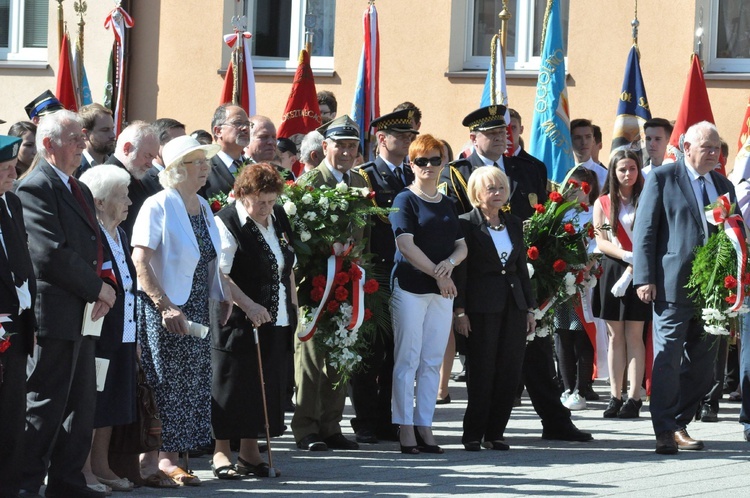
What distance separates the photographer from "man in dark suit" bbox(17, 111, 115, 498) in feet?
24.9

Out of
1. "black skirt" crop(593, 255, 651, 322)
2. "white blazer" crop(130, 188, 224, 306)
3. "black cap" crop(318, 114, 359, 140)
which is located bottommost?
"black skirt" crop(593, 255, 651, 322)

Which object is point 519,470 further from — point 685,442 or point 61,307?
point 61,307

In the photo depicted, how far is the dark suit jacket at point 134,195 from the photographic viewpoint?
30.1 feet

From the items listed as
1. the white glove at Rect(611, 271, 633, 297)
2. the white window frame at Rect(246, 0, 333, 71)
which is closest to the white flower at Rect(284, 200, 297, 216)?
the white glove at Rect(611, 271, 633, 297)

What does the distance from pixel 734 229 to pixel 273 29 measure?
428 inches

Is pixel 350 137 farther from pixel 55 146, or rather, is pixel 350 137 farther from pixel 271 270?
pixel 55 146

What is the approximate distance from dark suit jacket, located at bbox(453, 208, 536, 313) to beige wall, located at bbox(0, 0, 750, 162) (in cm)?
725

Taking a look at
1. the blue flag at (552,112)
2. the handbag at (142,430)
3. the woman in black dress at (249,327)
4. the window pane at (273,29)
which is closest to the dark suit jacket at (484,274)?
the woman in black dress at (249,327)

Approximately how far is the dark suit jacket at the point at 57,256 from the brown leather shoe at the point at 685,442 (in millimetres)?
4503

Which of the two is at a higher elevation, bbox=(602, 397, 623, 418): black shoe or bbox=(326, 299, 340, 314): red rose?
bbox=(326, 299, 340, 314): red rose

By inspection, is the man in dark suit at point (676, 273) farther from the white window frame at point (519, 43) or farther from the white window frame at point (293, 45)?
the white window frame at point (293, 45)

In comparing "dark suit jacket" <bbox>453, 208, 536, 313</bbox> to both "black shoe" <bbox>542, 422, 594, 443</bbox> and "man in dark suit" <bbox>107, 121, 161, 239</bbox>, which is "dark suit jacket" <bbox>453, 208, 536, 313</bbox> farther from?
"man in dark suit" <bbox>107, 121, 161, 239</bbox>

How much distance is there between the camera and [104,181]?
323 inches

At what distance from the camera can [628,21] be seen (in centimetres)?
1731
